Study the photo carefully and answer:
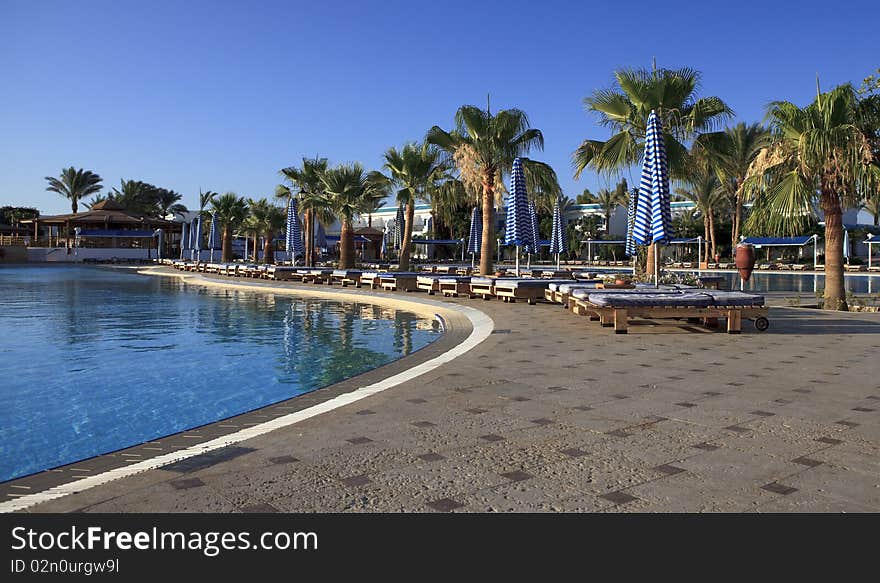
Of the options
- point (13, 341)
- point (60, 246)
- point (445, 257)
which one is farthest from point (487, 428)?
point (60, 246)

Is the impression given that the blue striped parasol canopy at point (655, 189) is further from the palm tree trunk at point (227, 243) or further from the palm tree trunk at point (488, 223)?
the palm tree trunk at point (227, 243)

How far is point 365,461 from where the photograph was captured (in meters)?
3.94

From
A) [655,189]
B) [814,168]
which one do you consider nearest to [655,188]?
[655,189]

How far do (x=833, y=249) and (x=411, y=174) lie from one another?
59.4 ft

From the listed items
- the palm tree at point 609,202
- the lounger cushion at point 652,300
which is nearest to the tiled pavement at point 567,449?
the lounger cushion at point 652,300

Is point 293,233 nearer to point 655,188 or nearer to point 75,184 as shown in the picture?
point 655,188

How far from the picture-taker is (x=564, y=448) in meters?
4.23

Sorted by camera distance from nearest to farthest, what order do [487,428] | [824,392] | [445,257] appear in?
[487,428] → [824,392] → [445,257]

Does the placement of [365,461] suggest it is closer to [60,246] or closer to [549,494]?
[549,494]

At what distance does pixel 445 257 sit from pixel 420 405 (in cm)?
6228

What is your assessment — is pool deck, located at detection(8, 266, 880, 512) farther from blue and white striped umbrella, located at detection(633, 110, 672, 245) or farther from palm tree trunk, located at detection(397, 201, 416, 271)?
palm tree trunk, located at detection(397, 201, 416, 271)

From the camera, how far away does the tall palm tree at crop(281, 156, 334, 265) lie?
3180 centimetres

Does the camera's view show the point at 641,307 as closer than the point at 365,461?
No

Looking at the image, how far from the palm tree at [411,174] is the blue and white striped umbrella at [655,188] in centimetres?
1601
